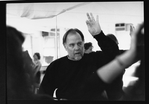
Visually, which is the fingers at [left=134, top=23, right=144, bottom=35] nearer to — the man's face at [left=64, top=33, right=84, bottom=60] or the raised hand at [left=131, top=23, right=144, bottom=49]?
the raised hand at [left=131, top=23, right=144, bottom=49]

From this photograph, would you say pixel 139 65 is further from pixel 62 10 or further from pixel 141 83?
pixel 62 10

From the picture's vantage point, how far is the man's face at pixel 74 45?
2.75 meters

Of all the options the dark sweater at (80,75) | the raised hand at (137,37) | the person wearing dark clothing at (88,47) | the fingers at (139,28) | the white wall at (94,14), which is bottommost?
the dark sweater at (80,75)

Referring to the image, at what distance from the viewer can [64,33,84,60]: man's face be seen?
275 cm

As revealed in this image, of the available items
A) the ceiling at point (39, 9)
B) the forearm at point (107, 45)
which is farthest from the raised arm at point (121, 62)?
the ceiling at point (39, 9)

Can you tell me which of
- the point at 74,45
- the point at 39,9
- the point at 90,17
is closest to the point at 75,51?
the point at 74,45

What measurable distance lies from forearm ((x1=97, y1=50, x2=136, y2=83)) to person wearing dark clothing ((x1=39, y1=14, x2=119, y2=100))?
0.06m

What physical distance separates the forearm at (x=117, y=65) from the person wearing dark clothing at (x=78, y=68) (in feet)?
0.21

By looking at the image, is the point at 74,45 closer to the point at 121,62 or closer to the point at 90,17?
the point at 90,17

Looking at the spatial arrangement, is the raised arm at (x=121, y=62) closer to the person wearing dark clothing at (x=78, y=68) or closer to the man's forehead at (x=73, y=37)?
the person wearing dark clothing at (x=78, y=68)

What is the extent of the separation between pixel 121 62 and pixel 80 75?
0.53m

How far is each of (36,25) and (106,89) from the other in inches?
47.1

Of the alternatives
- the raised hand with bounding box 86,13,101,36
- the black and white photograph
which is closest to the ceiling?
the black and white photograph

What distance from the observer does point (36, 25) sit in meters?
2.79
